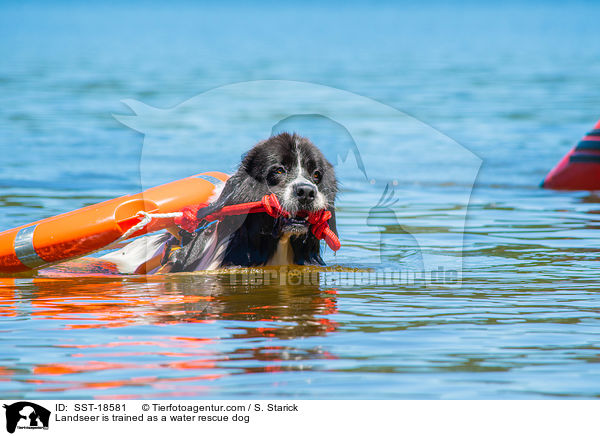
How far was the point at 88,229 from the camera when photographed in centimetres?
673

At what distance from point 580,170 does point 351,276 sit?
16.2 feet

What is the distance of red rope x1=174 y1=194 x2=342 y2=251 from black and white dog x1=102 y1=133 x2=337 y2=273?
0.12 ft

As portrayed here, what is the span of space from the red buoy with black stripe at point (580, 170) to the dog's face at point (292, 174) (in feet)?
17.4

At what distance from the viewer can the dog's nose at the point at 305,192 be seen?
615 centimetres

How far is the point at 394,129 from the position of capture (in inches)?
638

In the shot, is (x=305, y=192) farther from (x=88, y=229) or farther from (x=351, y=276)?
(x=88, y=229)

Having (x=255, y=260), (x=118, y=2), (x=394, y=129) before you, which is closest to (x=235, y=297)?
(x=255, y=260)

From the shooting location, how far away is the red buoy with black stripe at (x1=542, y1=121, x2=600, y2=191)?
10.9 meters

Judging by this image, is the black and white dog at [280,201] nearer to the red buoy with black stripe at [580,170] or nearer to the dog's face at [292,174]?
the dog's face at [292,174]

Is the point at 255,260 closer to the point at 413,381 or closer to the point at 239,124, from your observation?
the point at 413,381

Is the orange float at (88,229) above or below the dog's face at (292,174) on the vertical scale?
below
